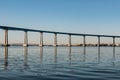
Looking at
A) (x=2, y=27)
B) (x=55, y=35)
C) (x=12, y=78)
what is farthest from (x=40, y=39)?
(x=12, y=78)

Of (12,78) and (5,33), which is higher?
(5,33)

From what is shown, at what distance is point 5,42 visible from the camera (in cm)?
14025

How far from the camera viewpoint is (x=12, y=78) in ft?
48.1

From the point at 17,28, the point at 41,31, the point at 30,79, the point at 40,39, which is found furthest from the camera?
the point at 40,39

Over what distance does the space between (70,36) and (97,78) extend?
161685 mm

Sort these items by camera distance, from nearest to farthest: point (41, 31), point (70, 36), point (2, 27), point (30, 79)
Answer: point (30, 79), point (2, 27), point (41, 31), point (70, 36)

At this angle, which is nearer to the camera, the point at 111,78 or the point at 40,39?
the point at 111,78

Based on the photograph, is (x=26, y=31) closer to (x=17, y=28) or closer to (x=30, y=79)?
(x=17, y=28)

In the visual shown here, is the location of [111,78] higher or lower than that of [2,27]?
lower

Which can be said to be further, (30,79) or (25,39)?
(25,39)

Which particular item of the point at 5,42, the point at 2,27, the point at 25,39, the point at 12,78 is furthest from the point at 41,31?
the point at 12,78

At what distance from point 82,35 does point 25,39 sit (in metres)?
48.8

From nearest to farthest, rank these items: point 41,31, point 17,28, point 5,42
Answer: point 17,28 < point 5,42 < point 41,31

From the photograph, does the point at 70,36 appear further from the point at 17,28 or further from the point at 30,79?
the point at 30,79
